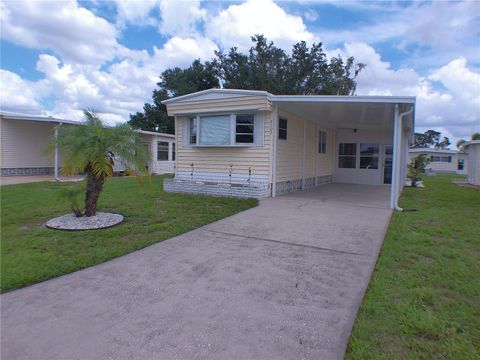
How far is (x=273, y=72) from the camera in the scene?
29625mm

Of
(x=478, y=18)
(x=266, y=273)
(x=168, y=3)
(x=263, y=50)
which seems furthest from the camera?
(x=263, y=50)

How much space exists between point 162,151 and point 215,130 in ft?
41.1

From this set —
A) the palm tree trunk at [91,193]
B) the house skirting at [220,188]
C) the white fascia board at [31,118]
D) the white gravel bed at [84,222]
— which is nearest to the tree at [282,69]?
the white fascia board at [31,118]

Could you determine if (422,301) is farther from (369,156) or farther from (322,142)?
(369,156)

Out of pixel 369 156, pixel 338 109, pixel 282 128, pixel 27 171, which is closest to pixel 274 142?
pixel 282 128

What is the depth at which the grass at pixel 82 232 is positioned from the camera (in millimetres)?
4023

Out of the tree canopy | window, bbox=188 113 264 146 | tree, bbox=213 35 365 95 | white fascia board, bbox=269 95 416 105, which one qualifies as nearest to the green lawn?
white fascia board, bbox=269 95 416 105

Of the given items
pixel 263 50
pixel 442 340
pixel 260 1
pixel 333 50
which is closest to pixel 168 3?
pixel 260 1

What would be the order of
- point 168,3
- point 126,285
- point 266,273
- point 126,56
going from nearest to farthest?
point 126,285 → point 266,273 → point 168,3 → point 126,56

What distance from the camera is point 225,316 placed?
2.85 meters

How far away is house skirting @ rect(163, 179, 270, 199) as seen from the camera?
9531mm

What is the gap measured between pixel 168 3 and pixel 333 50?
24.8 meters

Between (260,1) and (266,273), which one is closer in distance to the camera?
(266,273)

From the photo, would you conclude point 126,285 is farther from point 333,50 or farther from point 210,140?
point 333,50
